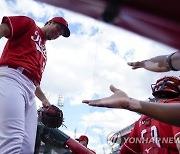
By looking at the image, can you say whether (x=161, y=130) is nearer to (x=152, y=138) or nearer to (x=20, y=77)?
(x=152, y=138)

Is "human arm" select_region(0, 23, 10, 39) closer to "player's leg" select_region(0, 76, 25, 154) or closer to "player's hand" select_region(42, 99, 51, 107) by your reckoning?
"player's leg" select_region(0, 76, 25, 154)

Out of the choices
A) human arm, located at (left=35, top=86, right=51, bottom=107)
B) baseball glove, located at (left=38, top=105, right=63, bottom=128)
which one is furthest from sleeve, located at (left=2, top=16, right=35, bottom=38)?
baseball glove, located at (left=38, top=105, right=63, bottom=128)

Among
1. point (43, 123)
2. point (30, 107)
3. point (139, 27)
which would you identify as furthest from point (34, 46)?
point (139, 27)

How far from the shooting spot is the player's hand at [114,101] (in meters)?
1.06

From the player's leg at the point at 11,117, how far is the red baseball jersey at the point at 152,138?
943mm

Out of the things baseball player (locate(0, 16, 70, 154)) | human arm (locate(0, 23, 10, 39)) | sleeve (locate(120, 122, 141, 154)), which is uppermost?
human arm (locate(0, 23, 10, 39))

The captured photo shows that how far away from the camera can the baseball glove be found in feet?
9.57

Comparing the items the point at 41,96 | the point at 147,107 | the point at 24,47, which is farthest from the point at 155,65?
the point at 41,96

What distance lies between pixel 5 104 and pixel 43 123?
3.99 ft

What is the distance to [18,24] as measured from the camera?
214cm

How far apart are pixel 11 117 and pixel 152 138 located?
1029 millimetres

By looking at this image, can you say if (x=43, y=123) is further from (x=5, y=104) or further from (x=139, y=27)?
(x=139, y=27)

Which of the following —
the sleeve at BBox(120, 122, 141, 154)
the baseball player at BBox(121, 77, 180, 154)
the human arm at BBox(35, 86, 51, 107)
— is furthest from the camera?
the human arm at BBox(35, 86, 51, 107)

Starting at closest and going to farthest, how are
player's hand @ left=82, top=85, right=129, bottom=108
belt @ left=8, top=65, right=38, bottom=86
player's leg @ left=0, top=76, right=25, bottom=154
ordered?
player's hand @ left=82, top=85, right=129, bottom=108 < player's leg @ left=0, top=76, right=25, bottom=154 < belt @ left=8, top=65, right=38, bottom=86
